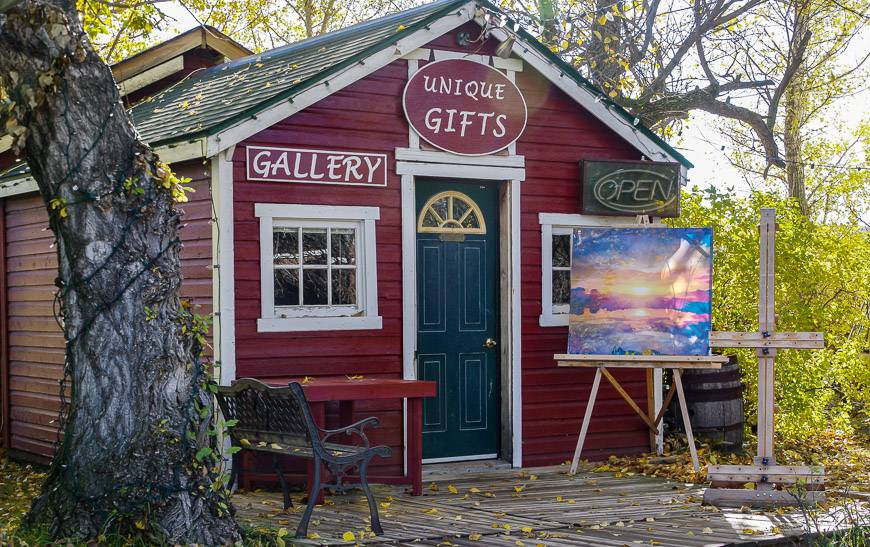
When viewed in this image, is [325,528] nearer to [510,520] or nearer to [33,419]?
[510,520]

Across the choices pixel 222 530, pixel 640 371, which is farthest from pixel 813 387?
pixel 222 530

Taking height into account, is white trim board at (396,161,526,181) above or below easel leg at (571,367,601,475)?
above

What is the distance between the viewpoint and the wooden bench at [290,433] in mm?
7426

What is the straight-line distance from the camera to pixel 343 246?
32.4 ft

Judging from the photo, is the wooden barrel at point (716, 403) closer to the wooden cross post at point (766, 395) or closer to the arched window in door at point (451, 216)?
the wooden cross post at point (766, 395)

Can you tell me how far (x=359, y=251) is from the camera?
9.91 m

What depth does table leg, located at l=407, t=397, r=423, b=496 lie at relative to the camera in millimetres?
9039

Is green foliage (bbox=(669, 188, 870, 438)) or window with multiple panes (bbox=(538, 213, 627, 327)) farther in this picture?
green foliage (bbox=(669, 188, 870, 438))

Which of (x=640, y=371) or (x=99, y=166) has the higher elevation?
(x=99, y=166)

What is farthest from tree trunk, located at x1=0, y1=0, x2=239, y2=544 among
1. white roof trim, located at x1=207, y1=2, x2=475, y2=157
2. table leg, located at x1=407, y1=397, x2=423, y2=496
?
table leg, located at x1=407, y1=397, x2=423, y2=496

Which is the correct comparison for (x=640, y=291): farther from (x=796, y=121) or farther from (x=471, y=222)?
(x=796, y=121)

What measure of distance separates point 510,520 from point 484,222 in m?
3.34

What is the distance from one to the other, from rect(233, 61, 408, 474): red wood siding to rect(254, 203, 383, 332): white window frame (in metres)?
0.06

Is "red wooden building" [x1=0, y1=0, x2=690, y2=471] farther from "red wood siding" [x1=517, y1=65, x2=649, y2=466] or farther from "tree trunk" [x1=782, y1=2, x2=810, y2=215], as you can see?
"tree trunk" [x1=782, y1=2, x2=810, y2=215]
